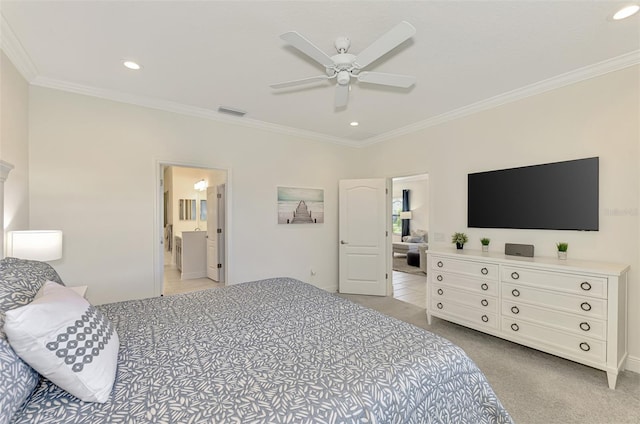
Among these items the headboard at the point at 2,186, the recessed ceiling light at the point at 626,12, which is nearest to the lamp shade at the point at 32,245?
the headboard at the point at 2,186

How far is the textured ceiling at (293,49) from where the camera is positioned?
1.89 meters

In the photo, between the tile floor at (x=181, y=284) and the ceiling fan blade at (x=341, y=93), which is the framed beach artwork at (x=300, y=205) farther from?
the ceiling fan blade at (x=341, y=93)

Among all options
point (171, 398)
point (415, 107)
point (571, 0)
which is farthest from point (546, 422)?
point (415, 107)

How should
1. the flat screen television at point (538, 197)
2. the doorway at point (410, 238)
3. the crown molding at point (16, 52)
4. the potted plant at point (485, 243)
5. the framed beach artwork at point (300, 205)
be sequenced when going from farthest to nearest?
the doorway at point (410, 238) → the framed beach artwork at point (300, 205) → the potted plant at point (485, 243) → the flat screen television at point (538, 197) → the crown molding at point (16, 52)

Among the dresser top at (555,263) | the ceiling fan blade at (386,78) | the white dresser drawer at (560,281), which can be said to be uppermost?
the ceiling fan blade at (386,78)

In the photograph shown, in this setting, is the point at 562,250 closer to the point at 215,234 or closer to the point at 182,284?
the point at 215,234

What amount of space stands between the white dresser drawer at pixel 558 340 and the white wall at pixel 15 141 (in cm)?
459

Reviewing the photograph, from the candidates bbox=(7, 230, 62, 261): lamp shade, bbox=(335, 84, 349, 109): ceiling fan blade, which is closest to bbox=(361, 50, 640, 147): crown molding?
bbox=(335, 84, 349, 109): ceiling fan blade

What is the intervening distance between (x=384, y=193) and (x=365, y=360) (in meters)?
3.71

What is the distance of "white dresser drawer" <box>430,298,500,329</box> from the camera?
9.51 ft

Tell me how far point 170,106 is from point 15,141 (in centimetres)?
147

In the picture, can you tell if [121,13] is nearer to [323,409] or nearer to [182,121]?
[182,121]

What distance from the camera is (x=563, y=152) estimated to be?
9.30ft

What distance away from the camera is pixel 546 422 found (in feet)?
6.04
